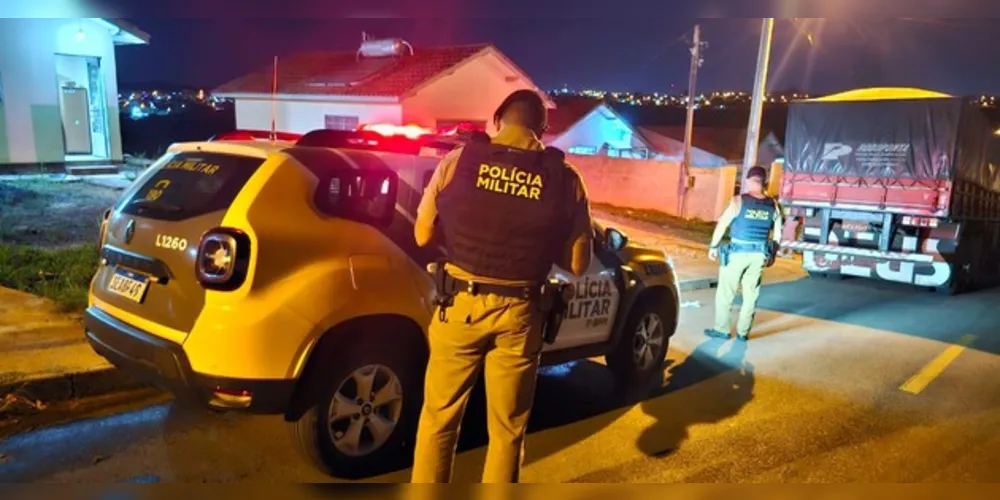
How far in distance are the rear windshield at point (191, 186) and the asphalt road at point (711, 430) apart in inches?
51.2

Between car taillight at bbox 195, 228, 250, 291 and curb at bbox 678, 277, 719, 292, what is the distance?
7.13m

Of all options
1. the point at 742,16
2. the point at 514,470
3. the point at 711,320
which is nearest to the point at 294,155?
the point at 514,470

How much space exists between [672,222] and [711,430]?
14.6 m

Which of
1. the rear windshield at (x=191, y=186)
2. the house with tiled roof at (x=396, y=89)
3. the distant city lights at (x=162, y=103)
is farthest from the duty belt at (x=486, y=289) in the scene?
the distant city lights at (x=162, y=103)

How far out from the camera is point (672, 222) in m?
18.6

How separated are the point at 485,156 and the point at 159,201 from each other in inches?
70.4

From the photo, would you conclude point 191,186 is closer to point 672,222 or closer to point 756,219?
point 756,219

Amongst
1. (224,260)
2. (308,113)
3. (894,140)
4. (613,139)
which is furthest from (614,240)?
(613,139)

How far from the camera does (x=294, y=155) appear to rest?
3.37m

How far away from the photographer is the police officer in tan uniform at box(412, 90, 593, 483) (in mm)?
2803

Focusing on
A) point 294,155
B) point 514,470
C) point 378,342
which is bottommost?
point 514,470

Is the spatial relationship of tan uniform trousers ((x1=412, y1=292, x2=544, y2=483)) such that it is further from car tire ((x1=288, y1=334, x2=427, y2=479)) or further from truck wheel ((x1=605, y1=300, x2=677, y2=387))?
truck wheel ((x1=605, y1=300, x2=677, y2=387))

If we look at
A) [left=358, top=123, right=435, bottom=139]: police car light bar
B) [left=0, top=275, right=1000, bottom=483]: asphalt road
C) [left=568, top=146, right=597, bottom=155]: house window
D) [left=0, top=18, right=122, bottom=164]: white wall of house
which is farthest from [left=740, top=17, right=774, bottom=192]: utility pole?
[left=568, top=146, right=597, bottom=155]: house window

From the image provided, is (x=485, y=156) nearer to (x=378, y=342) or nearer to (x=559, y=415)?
(x=378, y=342)
